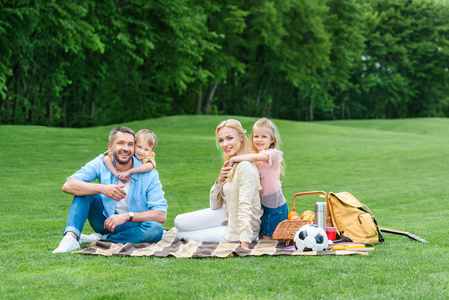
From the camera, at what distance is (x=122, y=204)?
18.8ft

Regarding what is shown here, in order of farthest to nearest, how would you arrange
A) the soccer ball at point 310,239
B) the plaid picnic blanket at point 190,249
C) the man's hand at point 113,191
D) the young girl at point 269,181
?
the young girl at point 269,181 → the man's hand at point 113,191 → the soccer ball at point 310,239 → the plaid picnic blanket at point 190,249

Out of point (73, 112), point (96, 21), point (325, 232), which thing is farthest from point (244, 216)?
point (73, 112)

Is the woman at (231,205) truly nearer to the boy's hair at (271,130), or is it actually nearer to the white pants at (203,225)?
A: the white pants at (203,225)

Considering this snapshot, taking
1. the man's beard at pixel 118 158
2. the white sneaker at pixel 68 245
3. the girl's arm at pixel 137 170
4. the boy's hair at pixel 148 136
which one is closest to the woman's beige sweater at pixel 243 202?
the girl's arm at pixel 137 170

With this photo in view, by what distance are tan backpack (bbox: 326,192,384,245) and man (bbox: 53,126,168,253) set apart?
1905 mm

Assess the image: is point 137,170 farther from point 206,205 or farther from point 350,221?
point 206,205

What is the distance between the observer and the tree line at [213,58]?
23141 mm

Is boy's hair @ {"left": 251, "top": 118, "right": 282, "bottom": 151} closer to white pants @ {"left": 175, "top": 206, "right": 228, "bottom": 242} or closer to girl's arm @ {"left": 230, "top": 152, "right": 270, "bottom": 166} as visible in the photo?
girl's arm @ {"left": 230, "top": 152, "right": 270, "bottom": 166}

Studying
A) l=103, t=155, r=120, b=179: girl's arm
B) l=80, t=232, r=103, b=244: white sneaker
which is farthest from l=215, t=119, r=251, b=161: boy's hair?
l=80, t=232, r=103, b=244: white sneaker

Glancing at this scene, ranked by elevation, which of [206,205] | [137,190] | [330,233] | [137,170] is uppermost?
[137,170]

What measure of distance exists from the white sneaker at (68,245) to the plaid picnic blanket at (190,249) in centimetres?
12

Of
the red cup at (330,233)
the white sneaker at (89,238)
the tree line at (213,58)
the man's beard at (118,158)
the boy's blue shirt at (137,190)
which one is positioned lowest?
the white sneaker at (89,238)

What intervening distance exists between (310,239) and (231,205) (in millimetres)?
965

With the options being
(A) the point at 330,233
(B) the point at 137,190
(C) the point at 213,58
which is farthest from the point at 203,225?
(C) the point at 213,58
